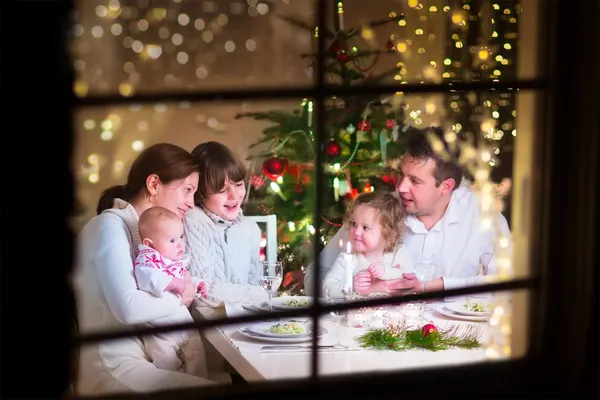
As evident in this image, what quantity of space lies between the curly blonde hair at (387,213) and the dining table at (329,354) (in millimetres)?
651

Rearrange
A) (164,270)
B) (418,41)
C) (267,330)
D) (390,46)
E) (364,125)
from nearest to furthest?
(267,330) < (164,270) < (364,125) < (390,46) < (418,41)

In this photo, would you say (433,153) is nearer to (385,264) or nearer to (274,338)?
(385,264)

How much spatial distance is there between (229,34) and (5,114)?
3.39 m

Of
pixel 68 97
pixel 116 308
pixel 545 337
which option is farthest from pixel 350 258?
pixel 68 97

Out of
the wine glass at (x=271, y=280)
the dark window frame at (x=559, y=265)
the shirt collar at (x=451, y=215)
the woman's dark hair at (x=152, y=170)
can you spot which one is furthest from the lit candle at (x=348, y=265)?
the dark window frame at (x=559, y=265)

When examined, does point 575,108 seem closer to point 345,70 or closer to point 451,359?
point 451,359

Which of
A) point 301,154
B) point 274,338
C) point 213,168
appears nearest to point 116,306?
point 274,338

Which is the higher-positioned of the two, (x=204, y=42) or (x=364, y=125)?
(x=204, y=42)

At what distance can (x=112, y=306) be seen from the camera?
267 centimetres

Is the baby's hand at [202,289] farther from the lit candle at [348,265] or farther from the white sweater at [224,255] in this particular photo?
the lit candle at [348,265]

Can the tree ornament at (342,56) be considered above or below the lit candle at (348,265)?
above

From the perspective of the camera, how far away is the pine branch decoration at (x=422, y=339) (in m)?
2.30

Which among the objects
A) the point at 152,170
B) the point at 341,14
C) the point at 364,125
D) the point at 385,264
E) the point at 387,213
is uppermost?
the point at 341,14

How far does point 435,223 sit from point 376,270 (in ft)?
1.13
